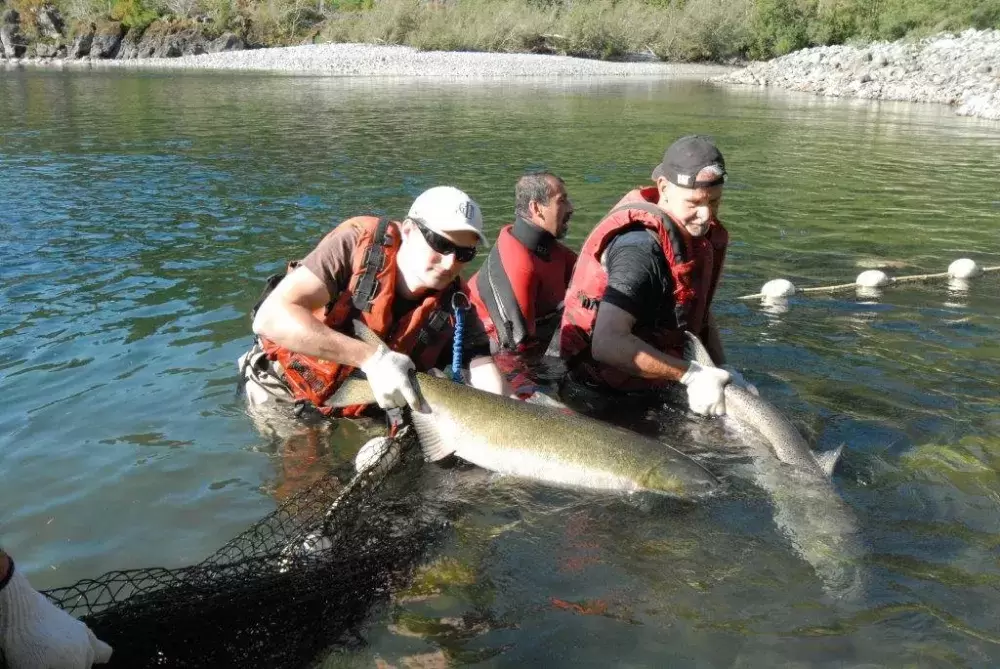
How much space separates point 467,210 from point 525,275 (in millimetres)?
2092

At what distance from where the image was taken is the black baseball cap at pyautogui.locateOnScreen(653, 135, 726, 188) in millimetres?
5672

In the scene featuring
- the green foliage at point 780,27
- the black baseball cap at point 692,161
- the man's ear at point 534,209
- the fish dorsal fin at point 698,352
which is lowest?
the fish dorsal fin at point 698,352

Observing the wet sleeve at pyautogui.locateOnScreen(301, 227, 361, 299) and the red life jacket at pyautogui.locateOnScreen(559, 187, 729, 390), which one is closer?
the wet sleeve at pyautogui.locateOnScreen(301, 227, 361, 299)

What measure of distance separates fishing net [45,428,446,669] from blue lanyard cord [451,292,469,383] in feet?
3.00

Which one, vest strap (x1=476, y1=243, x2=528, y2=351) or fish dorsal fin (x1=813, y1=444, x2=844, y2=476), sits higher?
vest strap (x1=476, y1=243, x2=528, y2=351)

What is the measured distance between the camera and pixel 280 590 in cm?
380

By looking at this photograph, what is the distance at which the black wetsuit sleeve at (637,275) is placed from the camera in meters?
5.82

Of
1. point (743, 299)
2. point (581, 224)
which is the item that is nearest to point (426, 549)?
point (743, 299)

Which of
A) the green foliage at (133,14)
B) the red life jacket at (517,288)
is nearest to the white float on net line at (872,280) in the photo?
the red life jacket at (517,288)

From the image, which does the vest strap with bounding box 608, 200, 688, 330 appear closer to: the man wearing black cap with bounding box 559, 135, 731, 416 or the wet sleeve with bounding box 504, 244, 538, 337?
the man wearing black cap with bounding box 559, 135, 731, 416

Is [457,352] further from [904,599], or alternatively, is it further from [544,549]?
[904,599]

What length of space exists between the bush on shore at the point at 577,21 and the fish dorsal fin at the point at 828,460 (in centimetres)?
5576

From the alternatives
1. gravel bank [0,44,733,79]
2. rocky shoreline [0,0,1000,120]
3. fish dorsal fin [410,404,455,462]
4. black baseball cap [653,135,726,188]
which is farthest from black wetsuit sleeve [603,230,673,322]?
gravel bank [0,44,733,79]

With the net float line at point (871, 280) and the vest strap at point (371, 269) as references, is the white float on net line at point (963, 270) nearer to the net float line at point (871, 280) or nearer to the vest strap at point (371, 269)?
the net float line at point (871, 280)
